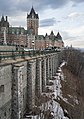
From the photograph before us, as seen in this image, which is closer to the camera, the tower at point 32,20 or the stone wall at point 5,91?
the stone wall at point 5,91

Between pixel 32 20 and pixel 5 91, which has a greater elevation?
pixel 32 20

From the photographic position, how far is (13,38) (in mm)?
88500

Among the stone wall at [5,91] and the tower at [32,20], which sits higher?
the tower at [32,20]

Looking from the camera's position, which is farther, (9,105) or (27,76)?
(27,76)

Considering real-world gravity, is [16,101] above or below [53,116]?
above

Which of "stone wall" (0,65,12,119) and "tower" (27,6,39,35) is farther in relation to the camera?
"tower" (27,6,39,35)

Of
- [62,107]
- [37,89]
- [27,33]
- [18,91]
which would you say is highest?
[27,33]

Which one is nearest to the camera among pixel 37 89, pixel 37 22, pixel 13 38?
pixel 37 89

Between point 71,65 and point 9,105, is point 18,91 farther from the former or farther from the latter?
point 71,65

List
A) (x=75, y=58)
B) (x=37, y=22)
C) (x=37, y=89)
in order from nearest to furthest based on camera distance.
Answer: (x=37, y=89), (x=75, y=58), (x=37, y=22)

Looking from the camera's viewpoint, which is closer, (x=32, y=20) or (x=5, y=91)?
(x=5, y=91)

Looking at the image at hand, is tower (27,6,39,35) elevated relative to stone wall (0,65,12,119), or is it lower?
elevated

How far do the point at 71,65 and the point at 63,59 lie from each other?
22698 mm

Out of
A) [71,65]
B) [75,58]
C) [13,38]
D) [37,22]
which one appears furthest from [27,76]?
[37,22]
